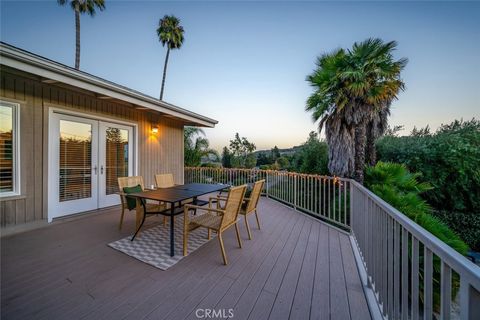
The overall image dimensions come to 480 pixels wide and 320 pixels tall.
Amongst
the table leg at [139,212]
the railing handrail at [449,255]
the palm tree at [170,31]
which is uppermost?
the palm tree at [170,31]

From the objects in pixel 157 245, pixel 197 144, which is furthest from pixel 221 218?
pixel 197 144

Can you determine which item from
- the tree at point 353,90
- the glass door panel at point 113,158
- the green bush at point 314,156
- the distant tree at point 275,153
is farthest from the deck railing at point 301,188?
the distant tree at point 275,153

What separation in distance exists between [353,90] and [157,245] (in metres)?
5.35

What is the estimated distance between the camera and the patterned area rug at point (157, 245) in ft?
8.13

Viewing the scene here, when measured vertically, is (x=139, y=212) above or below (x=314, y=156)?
below

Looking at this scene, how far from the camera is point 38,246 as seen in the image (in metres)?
2.78

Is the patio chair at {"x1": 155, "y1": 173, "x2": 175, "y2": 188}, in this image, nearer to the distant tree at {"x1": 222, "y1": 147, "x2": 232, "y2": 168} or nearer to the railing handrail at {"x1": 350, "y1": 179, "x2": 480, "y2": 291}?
the railing handrail at {"x1": 350, "y1": 179, "x2": 480, "y2": 291}

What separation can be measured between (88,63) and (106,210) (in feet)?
28.6

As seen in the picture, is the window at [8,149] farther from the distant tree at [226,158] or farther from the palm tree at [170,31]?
the distant tree at [226,158]

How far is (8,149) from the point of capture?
3.23 meters

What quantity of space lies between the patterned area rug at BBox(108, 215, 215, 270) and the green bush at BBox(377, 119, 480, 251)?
282 inches

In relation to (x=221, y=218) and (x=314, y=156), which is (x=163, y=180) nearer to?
(x=221, y=218)

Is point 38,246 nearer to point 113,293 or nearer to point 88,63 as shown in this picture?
point 113,293

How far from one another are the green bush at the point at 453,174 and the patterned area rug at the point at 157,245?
716 cm
